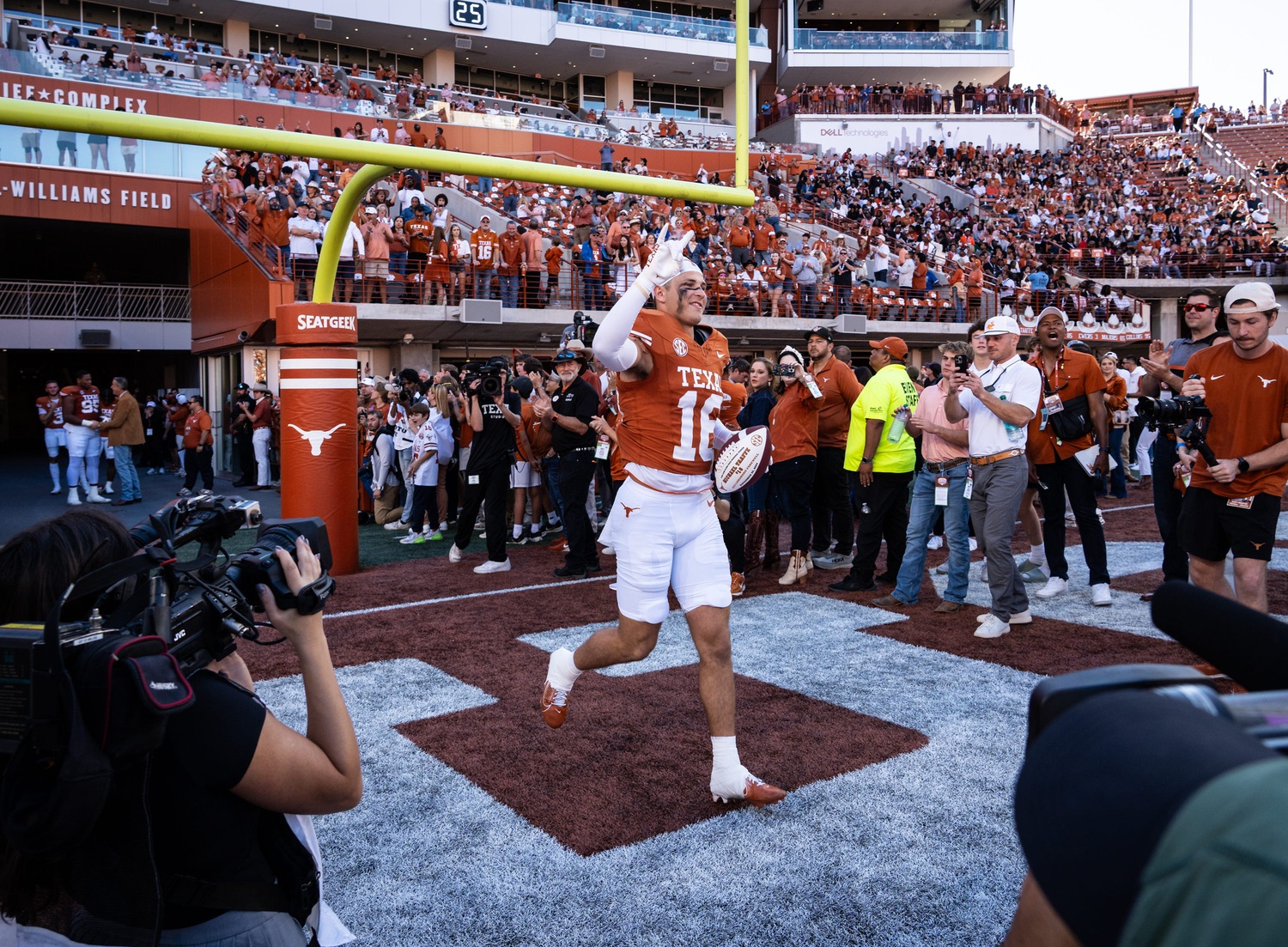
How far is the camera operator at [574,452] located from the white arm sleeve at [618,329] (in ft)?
15.4

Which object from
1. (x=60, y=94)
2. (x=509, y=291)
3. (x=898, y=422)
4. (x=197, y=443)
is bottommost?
(x=197, y=443)

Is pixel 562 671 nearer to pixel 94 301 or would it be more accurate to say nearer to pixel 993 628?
pixel 993 628

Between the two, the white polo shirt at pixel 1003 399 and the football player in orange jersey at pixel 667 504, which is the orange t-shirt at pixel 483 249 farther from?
the football player in orange jersey at pixel 667 504

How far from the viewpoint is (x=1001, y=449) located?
19.7 feet

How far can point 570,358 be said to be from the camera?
8578 mm

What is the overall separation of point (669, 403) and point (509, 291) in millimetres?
17285

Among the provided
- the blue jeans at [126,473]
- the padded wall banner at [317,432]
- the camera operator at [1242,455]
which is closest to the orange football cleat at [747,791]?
the camera operator at [1242,455]

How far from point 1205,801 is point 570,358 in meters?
8.12

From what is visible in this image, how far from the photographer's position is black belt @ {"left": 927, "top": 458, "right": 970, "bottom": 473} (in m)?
6.67

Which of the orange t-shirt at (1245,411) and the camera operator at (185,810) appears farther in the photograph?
the orange t-shirt at (1245,411)

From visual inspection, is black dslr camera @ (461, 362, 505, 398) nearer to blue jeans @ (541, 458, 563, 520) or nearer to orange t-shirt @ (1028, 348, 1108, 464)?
blue jeans @ (541, 458, 563, 520)

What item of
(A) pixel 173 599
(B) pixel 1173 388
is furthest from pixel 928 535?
(A) pixel 173 599

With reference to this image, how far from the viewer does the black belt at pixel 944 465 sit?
6673 millimetres

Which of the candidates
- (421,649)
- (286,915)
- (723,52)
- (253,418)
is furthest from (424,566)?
(723,52)
